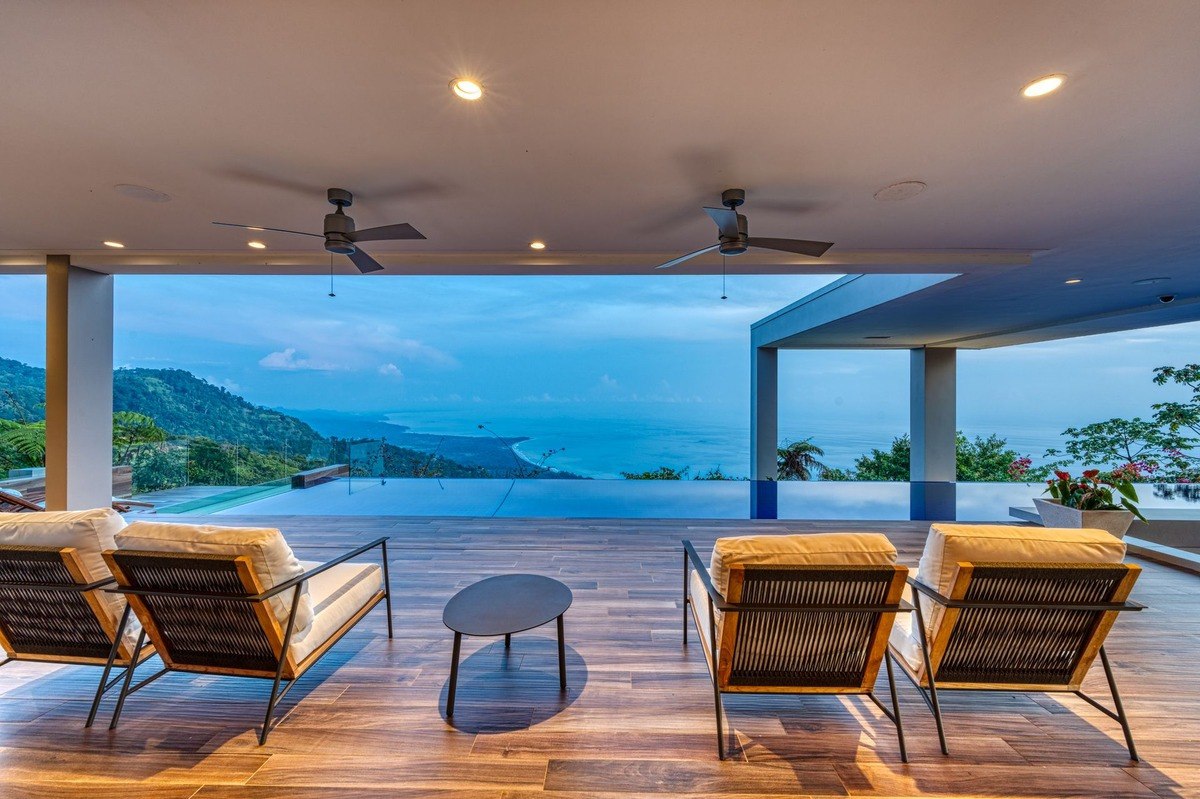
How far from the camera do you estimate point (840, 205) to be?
321 cm

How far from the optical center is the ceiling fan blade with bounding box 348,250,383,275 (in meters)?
3.28

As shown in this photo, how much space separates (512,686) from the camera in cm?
231

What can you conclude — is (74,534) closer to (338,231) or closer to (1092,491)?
(338,231)

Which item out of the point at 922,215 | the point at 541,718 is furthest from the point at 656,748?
the point at 922,215

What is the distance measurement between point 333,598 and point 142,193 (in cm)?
296

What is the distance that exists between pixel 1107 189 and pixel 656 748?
412 cm

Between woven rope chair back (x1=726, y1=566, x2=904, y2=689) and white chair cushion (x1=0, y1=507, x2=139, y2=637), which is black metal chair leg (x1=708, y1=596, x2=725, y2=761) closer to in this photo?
woven rope chair back (x1=726, y1=566, x2=904, y2=689)

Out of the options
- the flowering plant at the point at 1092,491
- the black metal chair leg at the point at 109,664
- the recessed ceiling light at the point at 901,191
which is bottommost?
the black metal chair leg at the point at 109,664

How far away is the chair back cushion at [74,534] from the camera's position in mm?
1963

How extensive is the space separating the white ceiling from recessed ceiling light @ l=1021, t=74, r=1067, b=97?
0.15ft

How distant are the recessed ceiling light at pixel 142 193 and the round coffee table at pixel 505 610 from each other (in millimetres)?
3271

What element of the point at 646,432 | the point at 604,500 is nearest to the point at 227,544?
the point at 604,500

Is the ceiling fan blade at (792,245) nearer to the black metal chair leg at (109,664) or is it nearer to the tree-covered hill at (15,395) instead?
the black metal chair leg at (109,664)

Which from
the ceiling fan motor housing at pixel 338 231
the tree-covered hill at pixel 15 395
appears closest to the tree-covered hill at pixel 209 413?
the tree-covered hill at pixel 15 395
